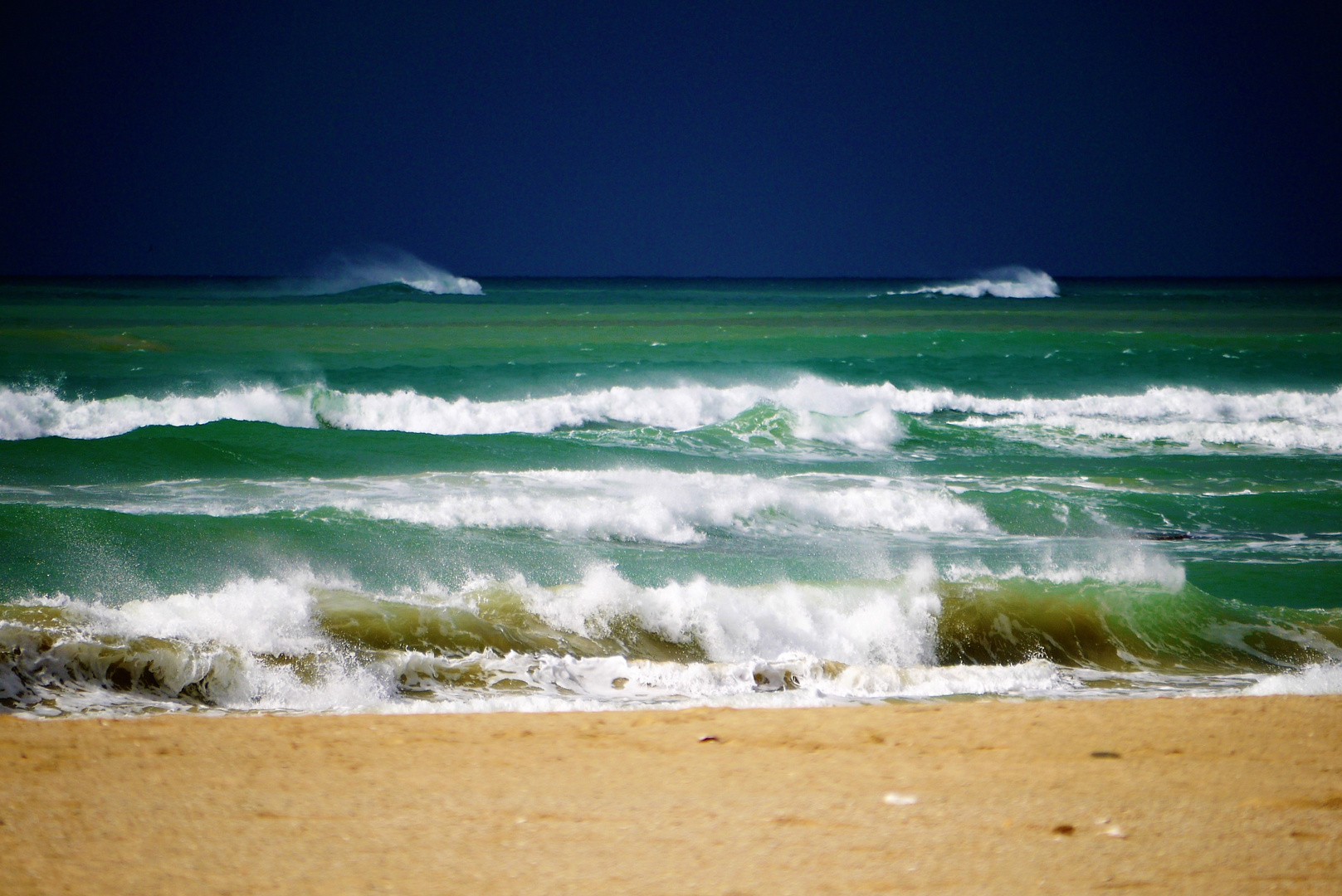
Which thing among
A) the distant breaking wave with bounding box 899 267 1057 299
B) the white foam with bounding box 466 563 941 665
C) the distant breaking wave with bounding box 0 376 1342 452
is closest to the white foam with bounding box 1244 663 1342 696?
the white foam with bounding box 466 563 941 665

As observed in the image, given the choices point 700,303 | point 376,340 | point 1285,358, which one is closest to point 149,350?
point 376,340

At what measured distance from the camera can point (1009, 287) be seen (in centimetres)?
7225

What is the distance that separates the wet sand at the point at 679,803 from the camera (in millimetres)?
3061

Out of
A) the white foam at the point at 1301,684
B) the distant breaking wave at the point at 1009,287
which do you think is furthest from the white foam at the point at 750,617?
the distant breaking wave at the point at 1009,287

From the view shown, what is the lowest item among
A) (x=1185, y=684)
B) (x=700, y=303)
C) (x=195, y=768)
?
(x=1185, y=684)

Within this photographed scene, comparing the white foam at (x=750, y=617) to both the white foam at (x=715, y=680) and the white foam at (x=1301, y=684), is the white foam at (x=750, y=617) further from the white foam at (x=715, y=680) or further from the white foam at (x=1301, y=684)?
the white foam at (x=1301, y=684)

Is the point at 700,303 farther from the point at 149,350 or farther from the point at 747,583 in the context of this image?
the point at 747,583

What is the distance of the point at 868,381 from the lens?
2378cm

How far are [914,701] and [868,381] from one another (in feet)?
60.3

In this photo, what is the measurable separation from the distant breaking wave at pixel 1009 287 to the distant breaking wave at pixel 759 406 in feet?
147

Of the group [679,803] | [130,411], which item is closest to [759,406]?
[130,411]

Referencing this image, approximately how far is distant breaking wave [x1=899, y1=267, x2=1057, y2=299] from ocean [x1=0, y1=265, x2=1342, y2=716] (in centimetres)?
4417

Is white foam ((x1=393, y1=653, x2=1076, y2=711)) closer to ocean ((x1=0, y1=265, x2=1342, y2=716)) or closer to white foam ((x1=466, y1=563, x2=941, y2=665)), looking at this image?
ocean ((x1=0, y1=265, x2=1342, y2=716))

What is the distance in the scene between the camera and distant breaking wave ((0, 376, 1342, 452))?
16797 millimetres
